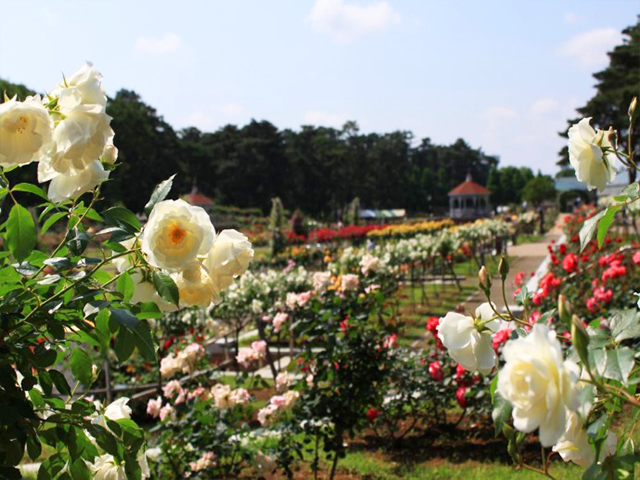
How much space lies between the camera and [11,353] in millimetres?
1115

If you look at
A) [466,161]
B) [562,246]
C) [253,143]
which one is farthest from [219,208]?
[466,161]

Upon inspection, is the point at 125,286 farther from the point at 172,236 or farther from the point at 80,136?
the point at 80,136

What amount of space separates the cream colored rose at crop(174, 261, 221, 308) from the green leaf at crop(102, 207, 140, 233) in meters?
0.10

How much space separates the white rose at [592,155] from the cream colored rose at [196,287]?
2.13 ft

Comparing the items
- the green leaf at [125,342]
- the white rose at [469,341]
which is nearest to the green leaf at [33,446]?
the green leaf at [125,342]

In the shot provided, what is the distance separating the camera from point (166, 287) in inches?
41.3

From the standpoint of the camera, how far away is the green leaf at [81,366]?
1.21m

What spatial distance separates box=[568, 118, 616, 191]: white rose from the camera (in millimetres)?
1197

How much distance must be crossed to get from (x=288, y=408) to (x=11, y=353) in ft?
8.45

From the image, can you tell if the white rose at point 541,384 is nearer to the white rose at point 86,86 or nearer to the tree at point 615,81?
the white rose at point 86,86

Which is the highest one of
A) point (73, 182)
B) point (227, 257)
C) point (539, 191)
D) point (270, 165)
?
point (270, 165)

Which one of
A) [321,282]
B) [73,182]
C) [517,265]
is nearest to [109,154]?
[73,182]

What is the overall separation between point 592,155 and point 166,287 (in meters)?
0.73

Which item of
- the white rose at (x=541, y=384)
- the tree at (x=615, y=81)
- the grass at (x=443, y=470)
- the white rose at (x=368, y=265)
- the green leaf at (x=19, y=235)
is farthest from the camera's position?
the tree at (x=615, y=81)
